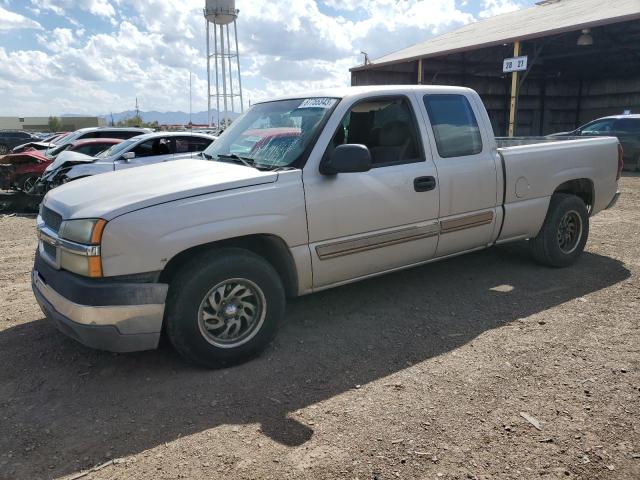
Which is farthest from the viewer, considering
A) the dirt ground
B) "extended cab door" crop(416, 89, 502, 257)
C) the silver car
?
the silver car

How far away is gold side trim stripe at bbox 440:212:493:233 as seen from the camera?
4.56 m

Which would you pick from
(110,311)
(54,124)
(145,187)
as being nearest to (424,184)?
(145,187)

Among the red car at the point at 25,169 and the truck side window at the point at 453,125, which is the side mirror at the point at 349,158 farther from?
the red car at the point at 25,169

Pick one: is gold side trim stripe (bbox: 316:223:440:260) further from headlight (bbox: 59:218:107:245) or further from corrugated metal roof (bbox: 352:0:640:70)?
corrugated metal roof (bbox: 352:0:640:70)

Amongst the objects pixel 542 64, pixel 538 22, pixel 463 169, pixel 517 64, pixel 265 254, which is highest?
pixel 538 22

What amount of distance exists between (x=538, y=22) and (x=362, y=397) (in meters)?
21.4

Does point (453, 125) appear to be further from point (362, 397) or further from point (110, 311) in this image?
point (110, 311)

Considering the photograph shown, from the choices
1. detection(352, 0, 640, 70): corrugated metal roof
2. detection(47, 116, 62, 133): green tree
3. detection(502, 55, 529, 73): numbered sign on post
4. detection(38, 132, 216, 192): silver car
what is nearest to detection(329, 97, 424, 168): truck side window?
detection(38, 132, 216, 192): silver car

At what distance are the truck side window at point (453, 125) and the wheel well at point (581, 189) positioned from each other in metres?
1.52

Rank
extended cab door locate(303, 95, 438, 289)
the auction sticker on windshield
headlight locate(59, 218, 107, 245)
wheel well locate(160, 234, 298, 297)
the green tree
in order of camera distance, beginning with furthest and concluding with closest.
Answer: the green tree, the auction sticker on windshield, extended cab door locate(303, 95, 438, 289), wheel well locate(160, 234, 298, 297), headlight locate(59, 218, 107, 245)

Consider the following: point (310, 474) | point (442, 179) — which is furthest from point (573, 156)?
point (310, 474)

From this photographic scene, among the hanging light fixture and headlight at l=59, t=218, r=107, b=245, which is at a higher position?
the hanging light fixture

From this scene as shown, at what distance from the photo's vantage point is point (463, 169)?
4.59 meters

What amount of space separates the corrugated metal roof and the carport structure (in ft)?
0.12
